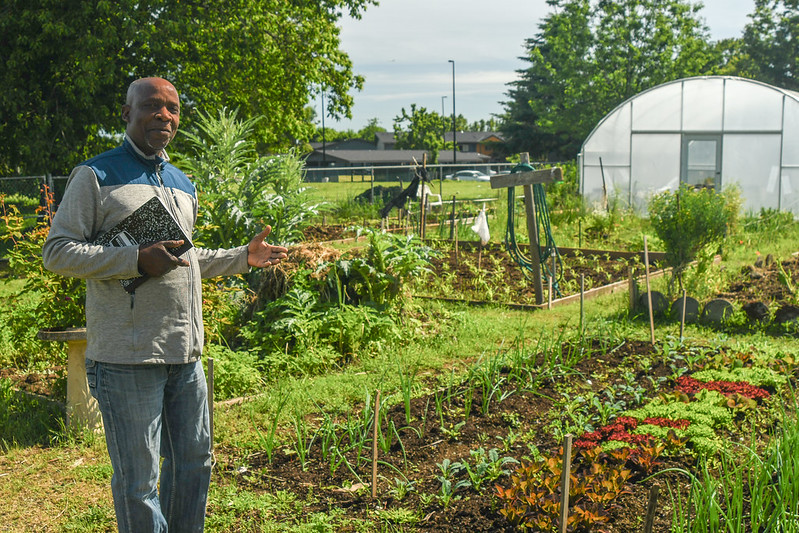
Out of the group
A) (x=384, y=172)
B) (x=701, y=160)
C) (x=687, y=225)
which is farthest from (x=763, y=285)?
(x=384, y=172)

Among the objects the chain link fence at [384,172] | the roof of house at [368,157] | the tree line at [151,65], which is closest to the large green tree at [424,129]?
the roof of house at [368,157]

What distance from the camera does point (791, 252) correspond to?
11.4 m

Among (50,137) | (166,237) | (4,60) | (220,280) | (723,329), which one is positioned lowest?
(723,329)

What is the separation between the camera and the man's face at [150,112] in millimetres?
2484

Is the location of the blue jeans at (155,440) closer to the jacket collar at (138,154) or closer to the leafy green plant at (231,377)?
the jacket collar at (138,154)

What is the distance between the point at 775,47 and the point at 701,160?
42606 mm

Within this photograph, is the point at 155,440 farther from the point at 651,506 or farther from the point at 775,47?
the point at 775,47

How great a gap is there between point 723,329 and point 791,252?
17.5ft

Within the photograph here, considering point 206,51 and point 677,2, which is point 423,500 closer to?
point 206,51

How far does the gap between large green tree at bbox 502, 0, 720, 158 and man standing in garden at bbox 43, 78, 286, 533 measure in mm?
38552

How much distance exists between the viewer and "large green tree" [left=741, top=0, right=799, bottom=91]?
5162cm

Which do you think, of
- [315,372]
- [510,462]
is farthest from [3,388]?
[510,462]

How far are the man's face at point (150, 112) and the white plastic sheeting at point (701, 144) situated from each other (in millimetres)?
14494

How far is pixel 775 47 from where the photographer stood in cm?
5225
